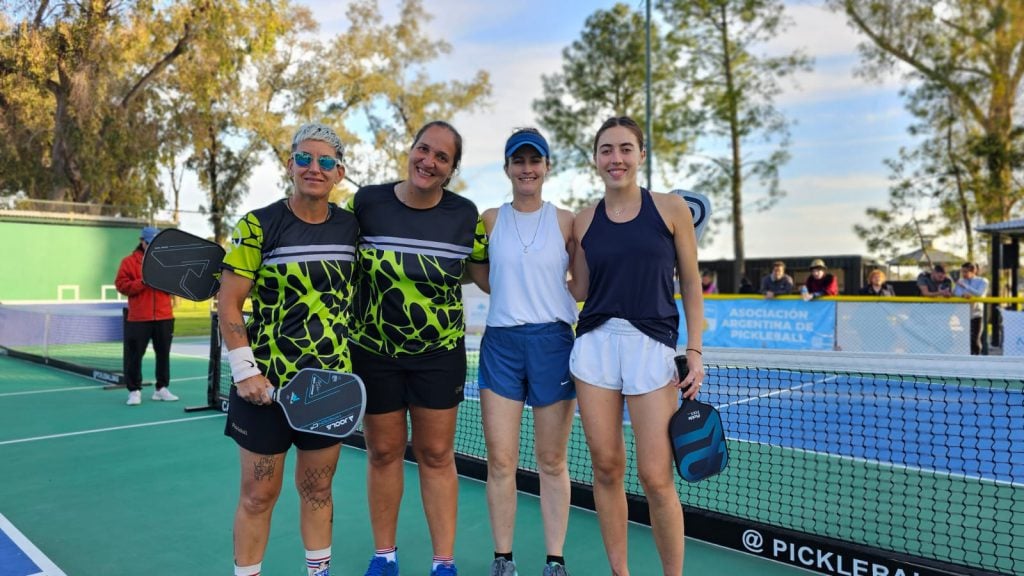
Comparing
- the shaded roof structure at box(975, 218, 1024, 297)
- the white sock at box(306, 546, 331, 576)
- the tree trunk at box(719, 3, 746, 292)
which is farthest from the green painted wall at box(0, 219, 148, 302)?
the shaded roof structure at box(975, 218, 1024, 297)

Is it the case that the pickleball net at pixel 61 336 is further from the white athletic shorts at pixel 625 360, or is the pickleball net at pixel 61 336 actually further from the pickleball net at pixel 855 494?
the white athletic shorts at pixel 625 360

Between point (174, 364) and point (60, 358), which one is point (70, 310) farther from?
point (174, 364)

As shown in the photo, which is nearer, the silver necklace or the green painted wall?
the silver necklace

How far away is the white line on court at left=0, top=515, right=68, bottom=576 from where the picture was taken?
3438mm

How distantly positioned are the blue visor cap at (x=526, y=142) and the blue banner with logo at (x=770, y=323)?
997 centimetres

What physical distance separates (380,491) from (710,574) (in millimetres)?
1660

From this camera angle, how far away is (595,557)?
3.65 metres

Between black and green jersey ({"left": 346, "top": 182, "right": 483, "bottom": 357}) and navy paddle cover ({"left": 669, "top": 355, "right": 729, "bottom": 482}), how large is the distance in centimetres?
105

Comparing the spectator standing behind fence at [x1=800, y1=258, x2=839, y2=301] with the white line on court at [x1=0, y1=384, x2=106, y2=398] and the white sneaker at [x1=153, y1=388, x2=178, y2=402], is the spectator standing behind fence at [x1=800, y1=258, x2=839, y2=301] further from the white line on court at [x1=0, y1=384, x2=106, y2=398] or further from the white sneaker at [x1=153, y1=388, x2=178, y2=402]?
the white line on court at [x1=0, y1=384, x2=106, y2=398]

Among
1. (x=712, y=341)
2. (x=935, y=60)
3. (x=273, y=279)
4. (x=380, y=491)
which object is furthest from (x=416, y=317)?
(x=935, y=60)

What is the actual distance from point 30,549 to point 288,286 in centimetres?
242

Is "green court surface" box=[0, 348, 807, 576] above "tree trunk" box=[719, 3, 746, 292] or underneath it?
underneath

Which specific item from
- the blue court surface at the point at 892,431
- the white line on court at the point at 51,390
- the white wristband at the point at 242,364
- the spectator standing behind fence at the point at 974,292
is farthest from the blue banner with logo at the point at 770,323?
the white wristband at the point at 242,364

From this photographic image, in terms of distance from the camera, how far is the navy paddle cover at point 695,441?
278 centimetres
